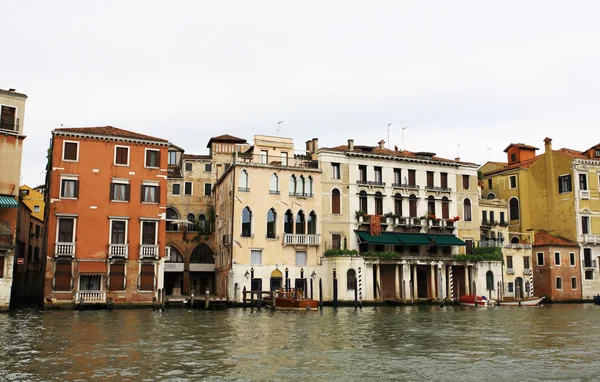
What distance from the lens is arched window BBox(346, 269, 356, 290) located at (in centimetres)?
4697

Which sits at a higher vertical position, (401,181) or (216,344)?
(401,181)

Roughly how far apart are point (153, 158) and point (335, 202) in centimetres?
1466

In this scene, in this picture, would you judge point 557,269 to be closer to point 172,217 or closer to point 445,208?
point 445,208

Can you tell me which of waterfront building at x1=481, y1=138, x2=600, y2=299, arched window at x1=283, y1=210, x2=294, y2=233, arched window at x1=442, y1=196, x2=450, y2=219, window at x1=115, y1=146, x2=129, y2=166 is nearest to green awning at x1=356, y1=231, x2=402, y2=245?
arched window at x1=283, y1=210, x2=294, y2=233

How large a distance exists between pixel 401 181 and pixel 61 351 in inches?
1450

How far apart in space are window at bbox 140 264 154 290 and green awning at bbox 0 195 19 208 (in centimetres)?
922

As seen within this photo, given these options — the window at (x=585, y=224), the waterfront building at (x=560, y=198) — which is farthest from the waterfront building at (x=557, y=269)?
the window at (x=585, y=224)

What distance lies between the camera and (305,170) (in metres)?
49.0

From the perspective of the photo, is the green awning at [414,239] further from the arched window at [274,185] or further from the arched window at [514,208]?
the arched window at [514,208]

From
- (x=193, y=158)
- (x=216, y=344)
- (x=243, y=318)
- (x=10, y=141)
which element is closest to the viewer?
(x=216, y=344)

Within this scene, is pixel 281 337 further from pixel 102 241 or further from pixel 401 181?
pixel 401 181

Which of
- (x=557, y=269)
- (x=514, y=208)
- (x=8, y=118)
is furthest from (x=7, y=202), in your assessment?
(x=514, y=208)

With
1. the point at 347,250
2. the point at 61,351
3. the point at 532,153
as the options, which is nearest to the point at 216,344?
the point at 61,351

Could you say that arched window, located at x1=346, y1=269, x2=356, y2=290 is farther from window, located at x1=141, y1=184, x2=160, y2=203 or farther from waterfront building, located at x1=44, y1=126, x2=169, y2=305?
window, located at x1=141, y1=184, x2=160, y2=203
